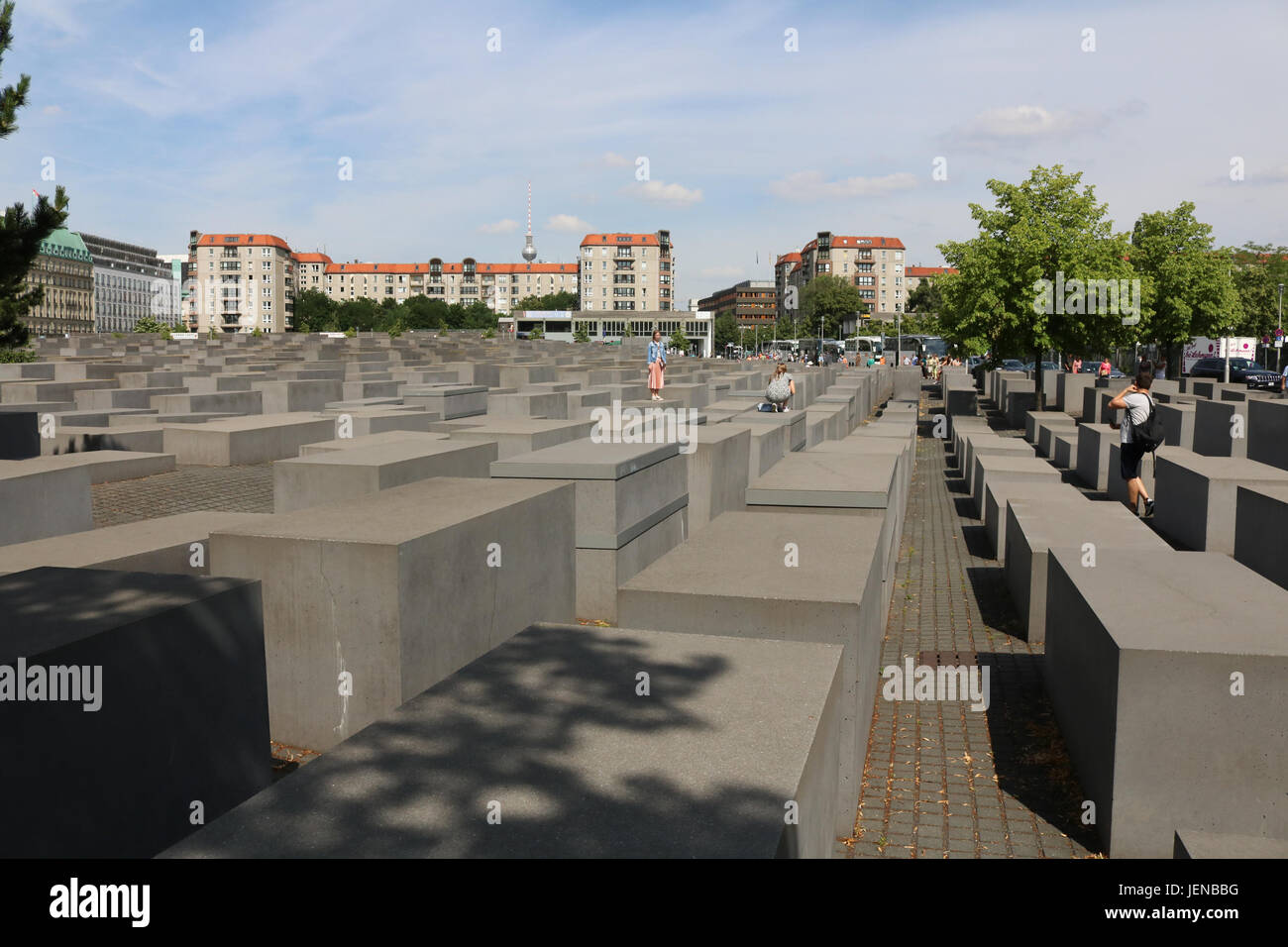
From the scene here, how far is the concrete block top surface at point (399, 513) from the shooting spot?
5.17 meters

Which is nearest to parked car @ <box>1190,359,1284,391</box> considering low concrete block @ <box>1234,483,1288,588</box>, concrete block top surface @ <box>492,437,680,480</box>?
low concrete block @ <box>1234,483,1288,588</box>

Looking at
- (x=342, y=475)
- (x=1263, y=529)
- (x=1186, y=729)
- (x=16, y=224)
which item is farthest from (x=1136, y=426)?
(x=16, y=224)

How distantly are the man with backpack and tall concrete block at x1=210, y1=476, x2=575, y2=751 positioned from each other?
8757 mm

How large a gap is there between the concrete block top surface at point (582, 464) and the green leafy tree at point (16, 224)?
32.6 feet

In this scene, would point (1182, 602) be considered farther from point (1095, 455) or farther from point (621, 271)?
point (621, 271)

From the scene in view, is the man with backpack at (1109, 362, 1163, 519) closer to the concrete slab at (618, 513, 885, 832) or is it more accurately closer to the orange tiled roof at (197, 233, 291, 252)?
the concrete slab at (618, 513, 885, 832)

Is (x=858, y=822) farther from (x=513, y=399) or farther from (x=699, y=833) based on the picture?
(x=513, y=399)

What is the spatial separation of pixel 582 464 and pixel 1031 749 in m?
3.35

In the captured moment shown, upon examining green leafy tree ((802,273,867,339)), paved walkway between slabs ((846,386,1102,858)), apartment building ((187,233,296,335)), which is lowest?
paved walkway between slabs ((846,386,1102,858))

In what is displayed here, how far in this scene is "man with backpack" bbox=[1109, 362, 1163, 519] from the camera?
1188cm

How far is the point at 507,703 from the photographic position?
359cm

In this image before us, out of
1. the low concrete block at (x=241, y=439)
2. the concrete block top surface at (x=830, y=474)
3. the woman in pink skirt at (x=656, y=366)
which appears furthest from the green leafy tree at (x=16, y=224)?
the concrete block top surface at (x=830, y=474)

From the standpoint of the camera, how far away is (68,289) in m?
166
